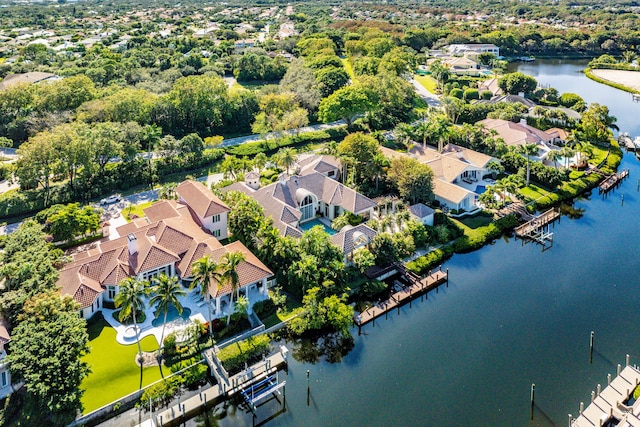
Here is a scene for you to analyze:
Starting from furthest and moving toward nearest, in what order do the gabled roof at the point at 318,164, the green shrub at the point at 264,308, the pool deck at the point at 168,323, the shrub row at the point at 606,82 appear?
1. the shrub row at the point at 606,82
2. the gabled roof at the point at 318,164
3. the green shrub at the point at 264,308
4. the pool deck at the point at 168,323

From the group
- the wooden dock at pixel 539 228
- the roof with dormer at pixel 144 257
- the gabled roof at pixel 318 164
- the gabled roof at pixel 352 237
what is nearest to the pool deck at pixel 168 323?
the roof with dormer at pixel 144 257

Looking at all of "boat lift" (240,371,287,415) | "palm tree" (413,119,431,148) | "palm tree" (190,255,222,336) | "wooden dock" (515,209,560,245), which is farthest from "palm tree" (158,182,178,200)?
"wooden dock" (515,209,560,245)

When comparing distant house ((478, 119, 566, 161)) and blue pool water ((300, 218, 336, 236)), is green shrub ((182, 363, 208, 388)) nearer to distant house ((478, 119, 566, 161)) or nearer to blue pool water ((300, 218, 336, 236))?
blue pool water ((300, 218, 336, 236))

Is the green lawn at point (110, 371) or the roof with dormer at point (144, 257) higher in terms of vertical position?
the roof with dormer at point (144, 257)

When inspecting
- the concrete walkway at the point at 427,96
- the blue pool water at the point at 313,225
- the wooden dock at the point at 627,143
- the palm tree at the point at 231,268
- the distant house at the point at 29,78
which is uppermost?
the palm tree at the point at 231,268

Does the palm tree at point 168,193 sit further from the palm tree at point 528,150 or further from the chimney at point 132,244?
the palm tree at point 528,150

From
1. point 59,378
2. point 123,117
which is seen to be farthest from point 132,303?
point 123,117
